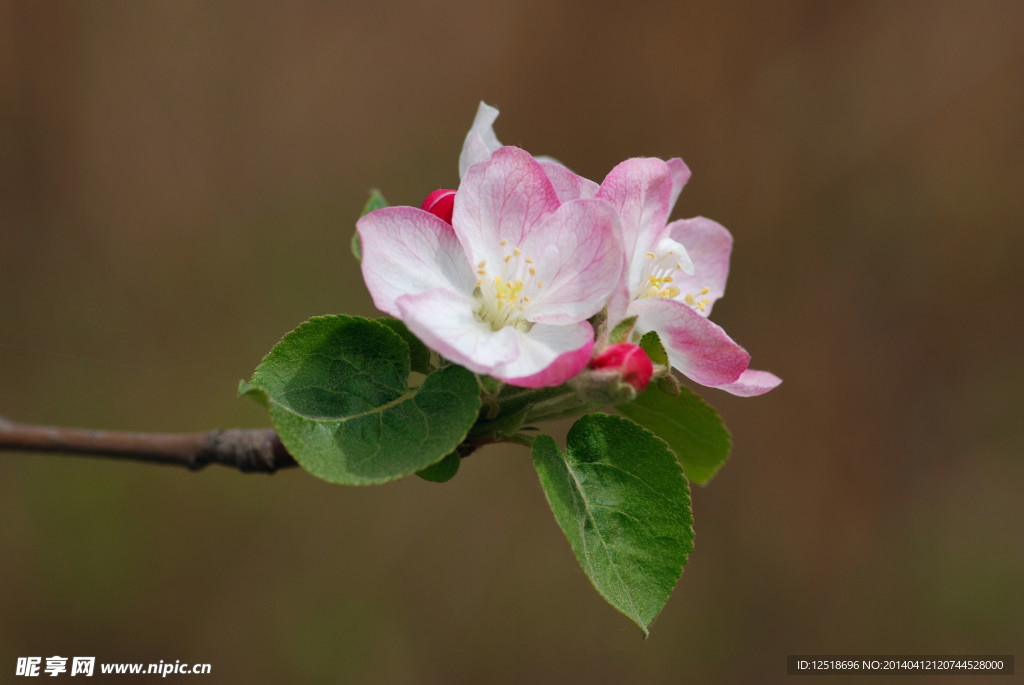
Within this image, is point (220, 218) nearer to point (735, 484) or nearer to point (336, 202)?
point (336, 202)

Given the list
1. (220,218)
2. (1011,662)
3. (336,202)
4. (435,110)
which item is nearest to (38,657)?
(220,218)

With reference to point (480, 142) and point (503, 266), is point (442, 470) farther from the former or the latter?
point (480, 142)

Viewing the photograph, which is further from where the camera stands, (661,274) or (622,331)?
(661,274)

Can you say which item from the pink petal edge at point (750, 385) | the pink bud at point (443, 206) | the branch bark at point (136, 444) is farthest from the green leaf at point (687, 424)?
the branch bark at point (136, 444)

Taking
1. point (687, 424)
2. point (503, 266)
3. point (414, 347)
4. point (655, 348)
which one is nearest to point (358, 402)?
point (414, 347)

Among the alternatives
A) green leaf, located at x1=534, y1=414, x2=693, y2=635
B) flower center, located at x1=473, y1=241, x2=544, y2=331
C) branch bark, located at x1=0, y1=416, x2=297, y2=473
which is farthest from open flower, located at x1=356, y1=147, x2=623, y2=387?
branch bark, located at x1=0, y1=416, x2=297, y2=473

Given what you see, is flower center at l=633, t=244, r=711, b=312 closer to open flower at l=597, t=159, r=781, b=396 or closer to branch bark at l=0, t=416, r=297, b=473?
open flower at l=597, t=159, r=781, b=396
